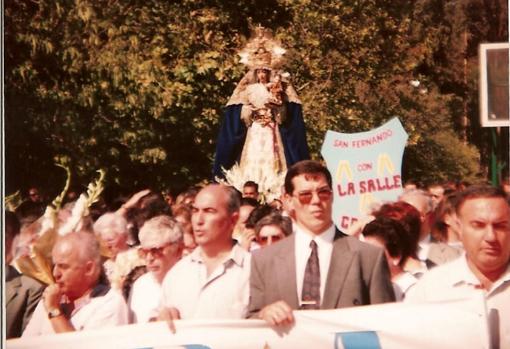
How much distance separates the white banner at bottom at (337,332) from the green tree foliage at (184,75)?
591 mm

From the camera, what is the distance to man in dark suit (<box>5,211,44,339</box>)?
4754 millimetres

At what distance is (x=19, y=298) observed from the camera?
476cm

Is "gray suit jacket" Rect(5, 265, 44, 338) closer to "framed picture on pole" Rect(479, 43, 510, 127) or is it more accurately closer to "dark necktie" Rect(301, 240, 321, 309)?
"dark necktie" Rect(301, 240, 321, 309)

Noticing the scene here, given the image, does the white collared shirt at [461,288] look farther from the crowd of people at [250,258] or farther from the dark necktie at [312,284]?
the dark necktie at [312,284]

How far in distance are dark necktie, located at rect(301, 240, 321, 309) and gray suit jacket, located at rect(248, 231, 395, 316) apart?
3 centimetres

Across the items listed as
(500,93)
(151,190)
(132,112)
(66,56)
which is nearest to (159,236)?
(151,190)

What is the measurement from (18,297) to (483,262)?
1.94 meters

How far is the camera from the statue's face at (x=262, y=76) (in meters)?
4.76

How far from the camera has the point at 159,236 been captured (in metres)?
4.76

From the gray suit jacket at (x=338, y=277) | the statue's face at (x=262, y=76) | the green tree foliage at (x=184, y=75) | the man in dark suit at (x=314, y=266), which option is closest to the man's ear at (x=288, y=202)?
the man in dark suit at (x=314, y=266)

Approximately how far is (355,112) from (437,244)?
647 mm

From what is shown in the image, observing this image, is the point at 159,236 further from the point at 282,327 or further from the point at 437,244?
the point at 437,244

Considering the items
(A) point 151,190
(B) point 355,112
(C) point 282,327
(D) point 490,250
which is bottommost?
(C) point 282,327

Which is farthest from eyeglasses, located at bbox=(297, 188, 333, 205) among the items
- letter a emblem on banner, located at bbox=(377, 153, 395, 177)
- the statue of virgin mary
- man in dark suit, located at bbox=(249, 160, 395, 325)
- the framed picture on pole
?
the framed picture on pole
